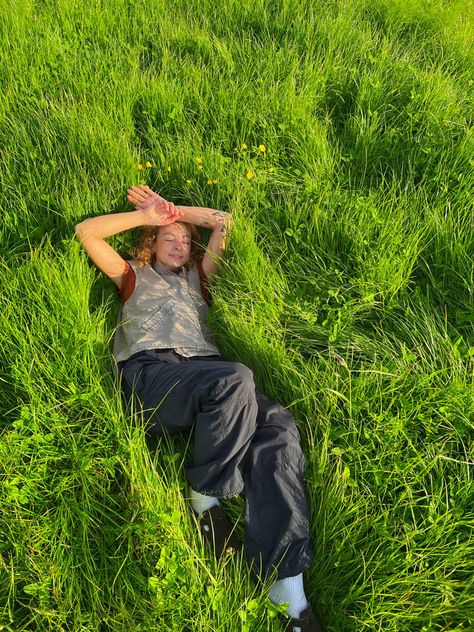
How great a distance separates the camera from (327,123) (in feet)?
11.4

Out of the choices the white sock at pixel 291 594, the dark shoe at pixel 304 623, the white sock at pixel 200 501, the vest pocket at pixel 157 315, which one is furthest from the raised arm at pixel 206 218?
the dark shoe at pixel 304 623

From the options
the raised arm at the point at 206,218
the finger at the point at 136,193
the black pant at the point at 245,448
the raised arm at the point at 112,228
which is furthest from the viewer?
the finger at the point at 136,193

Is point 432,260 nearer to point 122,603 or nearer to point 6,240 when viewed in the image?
point 122,603

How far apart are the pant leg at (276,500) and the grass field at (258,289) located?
0.09m

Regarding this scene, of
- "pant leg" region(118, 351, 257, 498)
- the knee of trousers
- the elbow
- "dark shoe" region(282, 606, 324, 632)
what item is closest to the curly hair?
the elbow

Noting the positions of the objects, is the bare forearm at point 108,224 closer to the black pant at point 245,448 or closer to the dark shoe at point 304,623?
the black pant at point 245,448

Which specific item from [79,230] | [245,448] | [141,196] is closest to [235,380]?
[245,448]

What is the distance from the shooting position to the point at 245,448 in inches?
82.3

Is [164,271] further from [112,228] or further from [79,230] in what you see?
[79,230]

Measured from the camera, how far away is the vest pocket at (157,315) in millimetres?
2586

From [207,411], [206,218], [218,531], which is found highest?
[206,218]

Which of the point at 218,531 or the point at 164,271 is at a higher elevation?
the point at 164,271

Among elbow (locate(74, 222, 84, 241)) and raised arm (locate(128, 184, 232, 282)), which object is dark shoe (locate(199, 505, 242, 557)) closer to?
raised arm (locate(128, 184, 232, 282))

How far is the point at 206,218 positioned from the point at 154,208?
0.33 m
